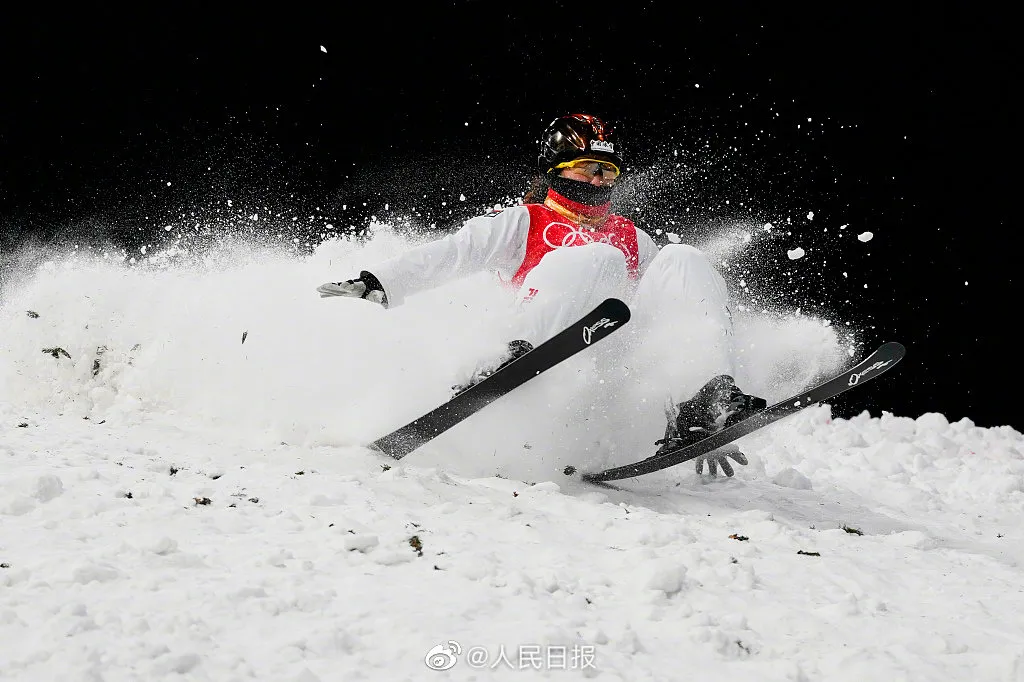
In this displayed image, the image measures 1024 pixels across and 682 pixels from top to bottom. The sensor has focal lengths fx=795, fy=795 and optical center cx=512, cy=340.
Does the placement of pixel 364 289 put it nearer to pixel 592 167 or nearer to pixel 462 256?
pixel 462 256

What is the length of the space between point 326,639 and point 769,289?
3708mm

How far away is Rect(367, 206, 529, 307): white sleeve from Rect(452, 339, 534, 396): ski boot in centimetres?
51

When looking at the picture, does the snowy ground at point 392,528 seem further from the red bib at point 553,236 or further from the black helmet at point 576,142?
the black helmet at point 576,142

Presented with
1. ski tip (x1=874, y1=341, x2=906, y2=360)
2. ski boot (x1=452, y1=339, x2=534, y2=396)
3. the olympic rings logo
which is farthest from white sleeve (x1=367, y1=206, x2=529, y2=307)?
ski tip (x1=874, y1=341, x2=906, y2=360)

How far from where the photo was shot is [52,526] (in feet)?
6.48

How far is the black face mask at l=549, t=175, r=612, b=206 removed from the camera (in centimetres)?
404

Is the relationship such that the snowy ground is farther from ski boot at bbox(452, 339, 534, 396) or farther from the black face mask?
the black face mask

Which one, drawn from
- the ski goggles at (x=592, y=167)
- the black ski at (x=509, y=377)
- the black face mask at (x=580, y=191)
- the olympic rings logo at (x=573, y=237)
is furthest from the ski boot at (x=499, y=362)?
the ski goggles at (x=592, y=167)

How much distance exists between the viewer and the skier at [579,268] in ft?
11.3

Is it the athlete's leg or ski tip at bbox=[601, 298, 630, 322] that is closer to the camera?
ski tip at bbox=[601, 298, 630, 322]

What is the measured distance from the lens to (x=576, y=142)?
4.11 metres

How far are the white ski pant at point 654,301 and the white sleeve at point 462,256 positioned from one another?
0.91ft

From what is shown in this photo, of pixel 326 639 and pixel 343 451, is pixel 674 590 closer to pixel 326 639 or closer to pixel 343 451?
pixel 326 639

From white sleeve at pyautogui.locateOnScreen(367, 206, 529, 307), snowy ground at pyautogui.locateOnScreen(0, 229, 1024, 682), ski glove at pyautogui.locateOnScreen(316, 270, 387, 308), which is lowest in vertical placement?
snowy ground at pyautogui.locateOnScreen(0, 229, 1024, 682)
